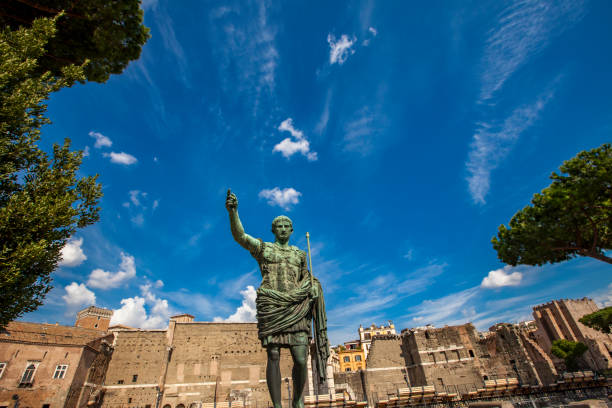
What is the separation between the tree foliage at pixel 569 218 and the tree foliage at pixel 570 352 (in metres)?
31.4

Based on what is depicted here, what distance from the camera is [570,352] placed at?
102ft

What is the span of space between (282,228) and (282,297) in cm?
115

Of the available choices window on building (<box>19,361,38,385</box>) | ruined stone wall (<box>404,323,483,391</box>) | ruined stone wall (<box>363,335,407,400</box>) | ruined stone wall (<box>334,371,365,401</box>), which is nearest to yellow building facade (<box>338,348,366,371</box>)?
ruined stone wall (<box>363,335,407,400</box>)

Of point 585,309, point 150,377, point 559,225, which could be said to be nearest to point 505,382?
point 559,225

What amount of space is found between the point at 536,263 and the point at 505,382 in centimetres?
633

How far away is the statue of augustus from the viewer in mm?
3559

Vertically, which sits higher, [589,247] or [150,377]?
[589,247]

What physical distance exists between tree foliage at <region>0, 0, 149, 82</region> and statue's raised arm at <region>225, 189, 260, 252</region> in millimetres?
6687

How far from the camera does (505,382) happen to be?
22.3ft

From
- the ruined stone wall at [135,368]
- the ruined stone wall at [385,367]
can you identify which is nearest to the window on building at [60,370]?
A: the ruined stone wall at [135,368]

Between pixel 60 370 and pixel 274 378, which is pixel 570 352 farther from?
pixel 60 370

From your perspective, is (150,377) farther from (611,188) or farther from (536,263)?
(611,188)

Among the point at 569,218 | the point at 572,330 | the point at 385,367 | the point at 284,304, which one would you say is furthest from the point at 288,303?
the point at 572,330

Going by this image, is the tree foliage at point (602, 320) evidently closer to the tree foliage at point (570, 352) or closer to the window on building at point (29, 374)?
the tree foliage at point (570, 352)
